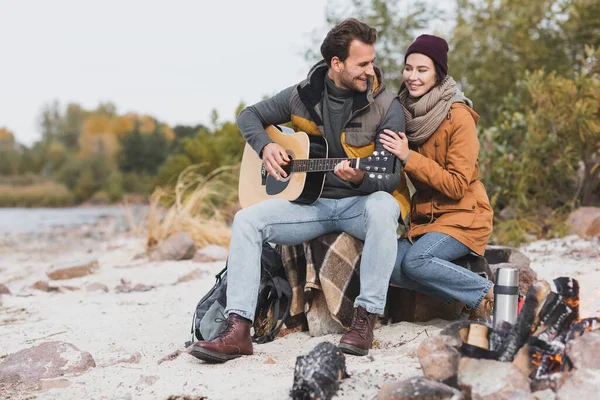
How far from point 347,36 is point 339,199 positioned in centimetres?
86

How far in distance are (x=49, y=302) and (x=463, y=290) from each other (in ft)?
11.7

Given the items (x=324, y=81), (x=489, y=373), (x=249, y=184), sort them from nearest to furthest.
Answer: (x=489, y=373), (x=324, y=81), (x=249, y=184)

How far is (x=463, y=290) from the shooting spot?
335cm

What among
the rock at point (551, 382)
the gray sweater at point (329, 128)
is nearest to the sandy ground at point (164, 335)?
the rock at point (551, 382)

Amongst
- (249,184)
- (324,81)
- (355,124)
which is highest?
(324,81)

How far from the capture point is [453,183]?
129 inches

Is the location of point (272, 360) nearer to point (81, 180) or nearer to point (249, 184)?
point (249, 184)

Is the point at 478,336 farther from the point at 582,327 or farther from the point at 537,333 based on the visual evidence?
the point at 582,327

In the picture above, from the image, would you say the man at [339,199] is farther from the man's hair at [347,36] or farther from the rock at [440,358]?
the rock at [440,358]

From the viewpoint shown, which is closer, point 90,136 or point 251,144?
point 251,144

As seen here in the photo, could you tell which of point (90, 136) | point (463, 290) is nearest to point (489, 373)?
point (463, 290)

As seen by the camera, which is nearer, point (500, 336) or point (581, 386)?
point (581, 386)

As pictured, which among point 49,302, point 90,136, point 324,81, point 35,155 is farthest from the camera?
point 90,136

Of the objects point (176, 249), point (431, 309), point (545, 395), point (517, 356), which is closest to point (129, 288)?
point (176, 249)
